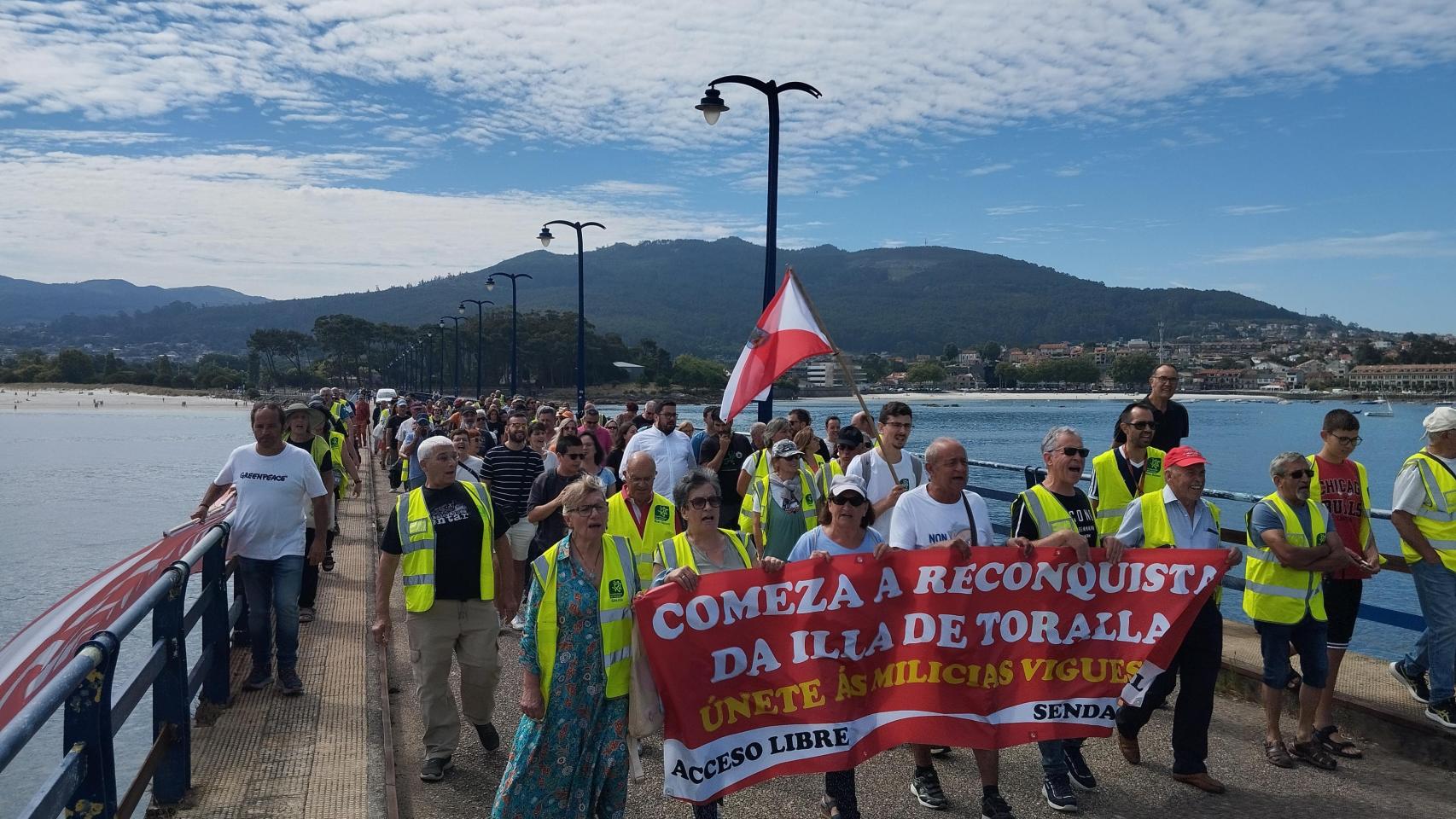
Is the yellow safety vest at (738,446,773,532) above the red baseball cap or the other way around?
the other way around

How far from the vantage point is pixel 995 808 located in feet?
16.7

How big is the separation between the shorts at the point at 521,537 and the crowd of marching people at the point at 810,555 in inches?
38.0

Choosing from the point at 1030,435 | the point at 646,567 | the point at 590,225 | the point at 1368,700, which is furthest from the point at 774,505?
the point at 1030,435

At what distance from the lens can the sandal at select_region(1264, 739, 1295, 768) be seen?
19.1 feet

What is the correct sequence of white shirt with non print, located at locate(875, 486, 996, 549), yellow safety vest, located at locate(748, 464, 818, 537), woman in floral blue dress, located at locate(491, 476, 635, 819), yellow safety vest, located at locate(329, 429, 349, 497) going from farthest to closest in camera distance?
yellow safety vest, located at locate(329, 429, 349, 497) < yellow safety vest, located at locate(748, 464, 818, 537) < white shirt with non print, located at locate(875, 486, 996, 549) < woman in floral blue dress, located at locate(491, 476, 635, 819)

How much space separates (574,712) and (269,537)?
11.3 feet

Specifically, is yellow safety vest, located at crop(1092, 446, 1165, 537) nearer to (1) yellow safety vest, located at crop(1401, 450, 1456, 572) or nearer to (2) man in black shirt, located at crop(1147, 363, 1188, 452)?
(2) man in black shirt, located at crop(1147, 363, 1188, 452)

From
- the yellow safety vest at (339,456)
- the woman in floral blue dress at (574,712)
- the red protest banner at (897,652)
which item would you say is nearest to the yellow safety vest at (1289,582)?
the red protest banner at (897,652)

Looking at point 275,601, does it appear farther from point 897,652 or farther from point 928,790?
point 928,790

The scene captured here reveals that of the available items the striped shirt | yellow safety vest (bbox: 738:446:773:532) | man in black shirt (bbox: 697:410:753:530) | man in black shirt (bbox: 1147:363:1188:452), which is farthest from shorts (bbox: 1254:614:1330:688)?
the striped shirt

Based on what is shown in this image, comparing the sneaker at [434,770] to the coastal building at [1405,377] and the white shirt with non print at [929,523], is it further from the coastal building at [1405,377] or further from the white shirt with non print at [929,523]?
the coastal building at [1405,377]

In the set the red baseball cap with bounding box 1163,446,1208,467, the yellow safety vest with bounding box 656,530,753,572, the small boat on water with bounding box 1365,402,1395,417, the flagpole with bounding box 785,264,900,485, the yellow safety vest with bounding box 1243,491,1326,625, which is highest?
the flagpole with bounding box 785,264,900,485

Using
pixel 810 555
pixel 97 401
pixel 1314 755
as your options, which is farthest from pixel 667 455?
pixel 97 401

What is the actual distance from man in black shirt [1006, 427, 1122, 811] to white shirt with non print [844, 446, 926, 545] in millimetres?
1606
